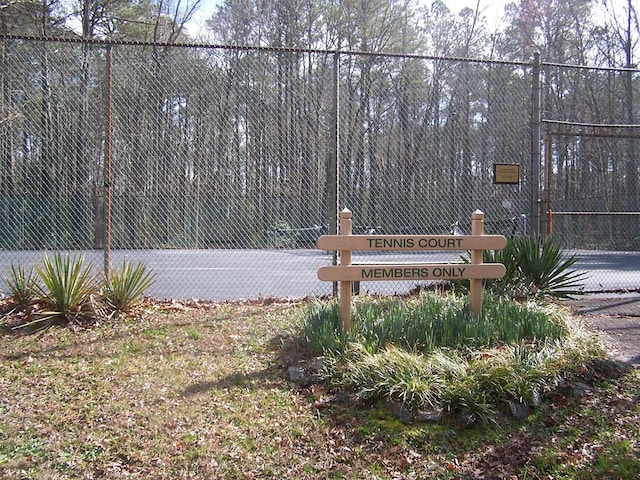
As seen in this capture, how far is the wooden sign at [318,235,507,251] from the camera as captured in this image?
15.2 feet

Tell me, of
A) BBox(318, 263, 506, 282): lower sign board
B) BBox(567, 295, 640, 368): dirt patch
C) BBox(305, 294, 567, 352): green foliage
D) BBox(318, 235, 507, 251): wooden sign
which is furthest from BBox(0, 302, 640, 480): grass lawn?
BBox(318, 235, 507, 251): wooden sign

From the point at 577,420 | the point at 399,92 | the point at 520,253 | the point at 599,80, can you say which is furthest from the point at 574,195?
the point at 577,420

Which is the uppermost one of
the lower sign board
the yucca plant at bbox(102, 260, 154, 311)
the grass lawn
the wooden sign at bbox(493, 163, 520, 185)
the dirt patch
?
the wooden sign at bbox(493, 163, 520, 185)

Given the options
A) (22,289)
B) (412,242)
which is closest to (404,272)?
(412,242)

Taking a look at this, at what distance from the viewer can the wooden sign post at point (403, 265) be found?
4605 millimetres

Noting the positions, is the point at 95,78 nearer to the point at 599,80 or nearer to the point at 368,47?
the point at 368,47

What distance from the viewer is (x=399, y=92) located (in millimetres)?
12930

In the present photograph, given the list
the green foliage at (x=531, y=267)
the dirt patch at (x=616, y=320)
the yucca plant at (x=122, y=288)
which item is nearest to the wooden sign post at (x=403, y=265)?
the dirt patch at (x=616, y=320)

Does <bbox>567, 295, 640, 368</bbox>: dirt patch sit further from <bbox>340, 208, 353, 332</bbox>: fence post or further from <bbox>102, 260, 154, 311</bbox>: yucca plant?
<bbox>102, 260, 154, 311</bbox>: yucca plant

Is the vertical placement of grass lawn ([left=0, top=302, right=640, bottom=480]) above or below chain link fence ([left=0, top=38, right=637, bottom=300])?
below

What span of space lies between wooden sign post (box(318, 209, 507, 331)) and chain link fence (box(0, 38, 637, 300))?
487 centimetres

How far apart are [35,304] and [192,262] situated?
571 cm

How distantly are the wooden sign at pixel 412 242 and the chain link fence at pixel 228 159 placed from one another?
16.0 feet

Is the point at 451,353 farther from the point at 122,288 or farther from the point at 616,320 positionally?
the point at 122,288
